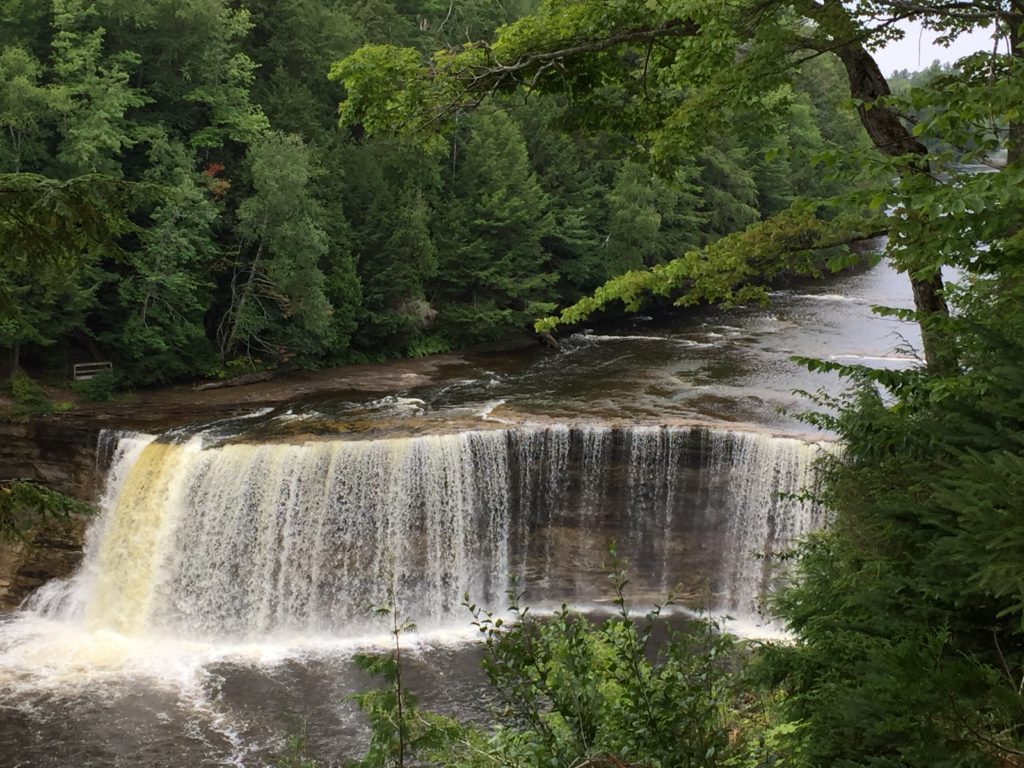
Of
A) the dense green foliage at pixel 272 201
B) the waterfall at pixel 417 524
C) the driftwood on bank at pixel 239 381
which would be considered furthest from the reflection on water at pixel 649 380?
the dense green foliage at pixel 272 201

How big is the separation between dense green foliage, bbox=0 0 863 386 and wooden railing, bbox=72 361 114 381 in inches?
11.7

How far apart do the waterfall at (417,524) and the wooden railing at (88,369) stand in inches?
194

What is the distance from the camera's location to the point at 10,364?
2039 cm

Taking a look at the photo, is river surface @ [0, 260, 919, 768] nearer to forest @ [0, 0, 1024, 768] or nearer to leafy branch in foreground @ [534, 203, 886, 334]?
forest @ [0, 0, 1024, 768]

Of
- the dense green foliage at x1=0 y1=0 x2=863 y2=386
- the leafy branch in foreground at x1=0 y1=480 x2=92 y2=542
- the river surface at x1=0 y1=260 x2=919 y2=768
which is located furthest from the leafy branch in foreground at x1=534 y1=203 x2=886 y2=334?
the dense green foliage at x1=0 y1=0 x2=863 y2=386

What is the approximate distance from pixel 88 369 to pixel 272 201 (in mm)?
5853

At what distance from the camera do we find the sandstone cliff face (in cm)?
1634

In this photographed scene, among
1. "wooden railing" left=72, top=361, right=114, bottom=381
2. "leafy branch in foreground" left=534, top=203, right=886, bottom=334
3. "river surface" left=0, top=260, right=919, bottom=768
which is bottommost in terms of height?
"river surface" left=0, top=260, right=919, bottom=768

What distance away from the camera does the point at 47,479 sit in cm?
1705

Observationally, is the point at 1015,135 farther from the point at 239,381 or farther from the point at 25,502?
the point at 239,381

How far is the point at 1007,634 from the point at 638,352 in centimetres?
2220

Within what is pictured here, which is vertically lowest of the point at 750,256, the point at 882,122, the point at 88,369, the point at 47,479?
the point at 47,479

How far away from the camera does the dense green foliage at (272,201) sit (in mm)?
20422

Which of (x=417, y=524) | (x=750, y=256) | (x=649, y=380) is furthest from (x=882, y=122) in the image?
(x=649, y=380)
